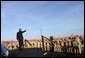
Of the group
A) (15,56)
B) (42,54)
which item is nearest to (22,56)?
(15,56)

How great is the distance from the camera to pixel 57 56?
1639 centimetres

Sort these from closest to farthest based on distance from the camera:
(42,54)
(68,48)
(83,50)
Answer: (42,54) → (83,50) → (68,48)

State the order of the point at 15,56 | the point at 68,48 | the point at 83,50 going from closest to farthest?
the point at 15,56, the point at 83,50, the point at 68,48

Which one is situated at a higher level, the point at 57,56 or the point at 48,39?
the point at 48,39

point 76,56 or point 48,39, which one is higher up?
point 48,39

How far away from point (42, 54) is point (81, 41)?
3283mm

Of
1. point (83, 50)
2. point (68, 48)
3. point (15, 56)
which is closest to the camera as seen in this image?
point (15, 56)

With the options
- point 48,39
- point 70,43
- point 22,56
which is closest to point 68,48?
point 70,43

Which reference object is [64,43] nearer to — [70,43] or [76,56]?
[70,43]

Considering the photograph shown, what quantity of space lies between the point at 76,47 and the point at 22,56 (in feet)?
15.3

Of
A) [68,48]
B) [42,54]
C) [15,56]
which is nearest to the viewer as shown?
[15,56]

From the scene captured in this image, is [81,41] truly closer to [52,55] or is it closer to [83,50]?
[83,50]

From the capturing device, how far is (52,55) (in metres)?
16.4

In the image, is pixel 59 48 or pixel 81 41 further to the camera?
pixel 59 48
